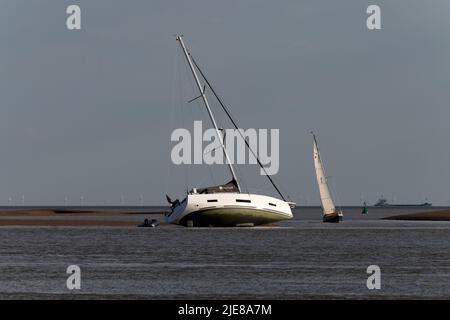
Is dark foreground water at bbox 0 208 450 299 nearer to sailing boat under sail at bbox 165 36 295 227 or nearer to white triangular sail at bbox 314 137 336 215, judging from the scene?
sailing boat under sail at bbox 165 36 295 227

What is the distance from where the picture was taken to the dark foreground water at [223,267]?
58219mm

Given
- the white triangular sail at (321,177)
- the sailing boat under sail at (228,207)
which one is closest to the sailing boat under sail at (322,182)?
the white triangular sail at (321,177)

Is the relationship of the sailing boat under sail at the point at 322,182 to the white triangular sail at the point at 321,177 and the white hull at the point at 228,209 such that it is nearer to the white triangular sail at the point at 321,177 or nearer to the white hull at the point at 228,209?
the white triangular sail at the point at 321,177

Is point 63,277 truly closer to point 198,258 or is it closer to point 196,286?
point 196,286

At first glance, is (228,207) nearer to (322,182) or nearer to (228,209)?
(228,209)

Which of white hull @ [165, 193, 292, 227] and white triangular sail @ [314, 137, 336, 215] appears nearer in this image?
white hull @ [165, 193, 292, 227]

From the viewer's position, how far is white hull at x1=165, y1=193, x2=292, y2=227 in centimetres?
13162

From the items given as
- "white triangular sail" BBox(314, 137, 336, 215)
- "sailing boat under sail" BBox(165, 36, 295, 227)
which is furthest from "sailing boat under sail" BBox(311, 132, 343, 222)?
"sailing boat under sail" BBox(165, 36, 295, 227)

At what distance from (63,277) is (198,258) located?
20.8m

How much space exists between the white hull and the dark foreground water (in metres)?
9.52

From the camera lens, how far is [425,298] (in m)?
55.0

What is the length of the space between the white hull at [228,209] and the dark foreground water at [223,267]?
952cm
